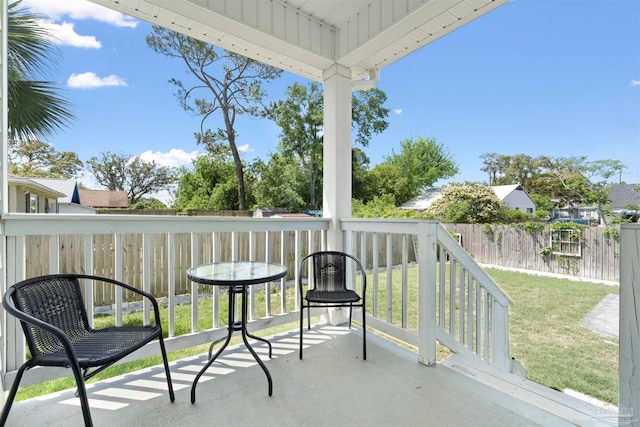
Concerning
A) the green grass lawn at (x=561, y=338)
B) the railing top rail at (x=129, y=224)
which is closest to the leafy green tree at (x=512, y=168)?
the green grass lawn at (x=561, y=338)

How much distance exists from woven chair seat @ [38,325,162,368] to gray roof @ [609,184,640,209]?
278 cm

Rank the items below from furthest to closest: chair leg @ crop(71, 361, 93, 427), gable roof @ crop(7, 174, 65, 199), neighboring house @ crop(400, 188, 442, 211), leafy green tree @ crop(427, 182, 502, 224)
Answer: leafy green tree @ crop(427, 182, 502, 224), neighboring house @ crop(400, 188, 442, 211), gable roof @ crop(7, 174, 65, 199), chair leg @ crop(71, 361, 93, 427)

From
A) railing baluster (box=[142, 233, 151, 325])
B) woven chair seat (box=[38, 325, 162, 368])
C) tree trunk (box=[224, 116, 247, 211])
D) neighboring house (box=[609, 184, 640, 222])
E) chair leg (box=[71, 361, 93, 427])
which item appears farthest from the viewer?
tree trunk (box=[224, 116, 247, 211])

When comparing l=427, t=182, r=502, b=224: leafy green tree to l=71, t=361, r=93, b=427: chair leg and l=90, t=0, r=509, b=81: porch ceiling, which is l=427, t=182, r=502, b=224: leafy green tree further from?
l=71, t=361, r=93, b=427: chair leg

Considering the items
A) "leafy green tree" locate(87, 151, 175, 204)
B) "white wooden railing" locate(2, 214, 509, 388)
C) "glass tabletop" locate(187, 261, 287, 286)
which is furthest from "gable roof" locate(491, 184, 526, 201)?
"leafy green tree" locate(87, 151, 175, 204)

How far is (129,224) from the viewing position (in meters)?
1.83

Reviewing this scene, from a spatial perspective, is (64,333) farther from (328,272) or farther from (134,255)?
(134,255)

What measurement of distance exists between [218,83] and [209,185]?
151 centimetres

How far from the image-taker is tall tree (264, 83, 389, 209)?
4.21 m

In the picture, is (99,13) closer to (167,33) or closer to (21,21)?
(167,33)

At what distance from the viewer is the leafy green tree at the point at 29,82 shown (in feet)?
6.59

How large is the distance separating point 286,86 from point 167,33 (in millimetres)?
1842

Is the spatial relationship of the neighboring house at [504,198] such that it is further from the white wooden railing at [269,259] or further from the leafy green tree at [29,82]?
the leafy green tree at [29,82]

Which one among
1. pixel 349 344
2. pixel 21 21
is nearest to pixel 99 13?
pixel 21 21
